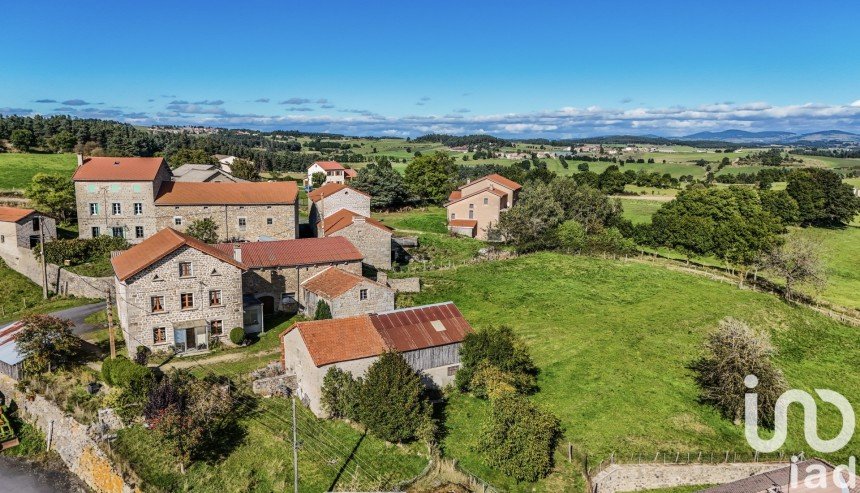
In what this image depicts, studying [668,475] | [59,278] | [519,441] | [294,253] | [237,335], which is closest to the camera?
[519,441]

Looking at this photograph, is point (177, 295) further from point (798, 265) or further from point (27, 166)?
point (27, 166)

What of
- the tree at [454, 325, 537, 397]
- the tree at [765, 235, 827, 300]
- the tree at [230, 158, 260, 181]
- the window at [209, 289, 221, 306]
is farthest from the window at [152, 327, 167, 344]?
the tree at [230, 158, 260, 181]

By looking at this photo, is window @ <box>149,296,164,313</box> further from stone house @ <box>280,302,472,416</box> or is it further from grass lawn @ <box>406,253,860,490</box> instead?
grass lawn @ <box>406,253,860,490</box>

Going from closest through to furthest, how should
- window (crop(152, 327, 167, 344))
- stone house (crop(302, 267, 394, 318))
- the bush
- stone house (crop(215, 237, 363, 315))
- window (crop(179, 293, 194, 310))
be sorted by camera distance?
1. window (crop(152, 327, 167, 344))
2. window (crop(179, 293, 194, 310))
3. the bush
4. stone house (crop(302, 267, 394, 318))
5. stone house (crop(215, 237, 363, 315))

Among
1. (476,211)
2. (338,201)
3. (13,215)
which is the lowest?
(476,211)

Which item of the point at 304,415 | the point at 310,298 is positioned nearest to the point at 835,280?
the point at 310,298

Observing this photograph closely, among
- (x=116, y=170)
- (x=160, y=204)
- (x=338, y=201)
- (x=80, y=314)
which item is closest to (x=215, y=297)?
(x=80, y=314)
